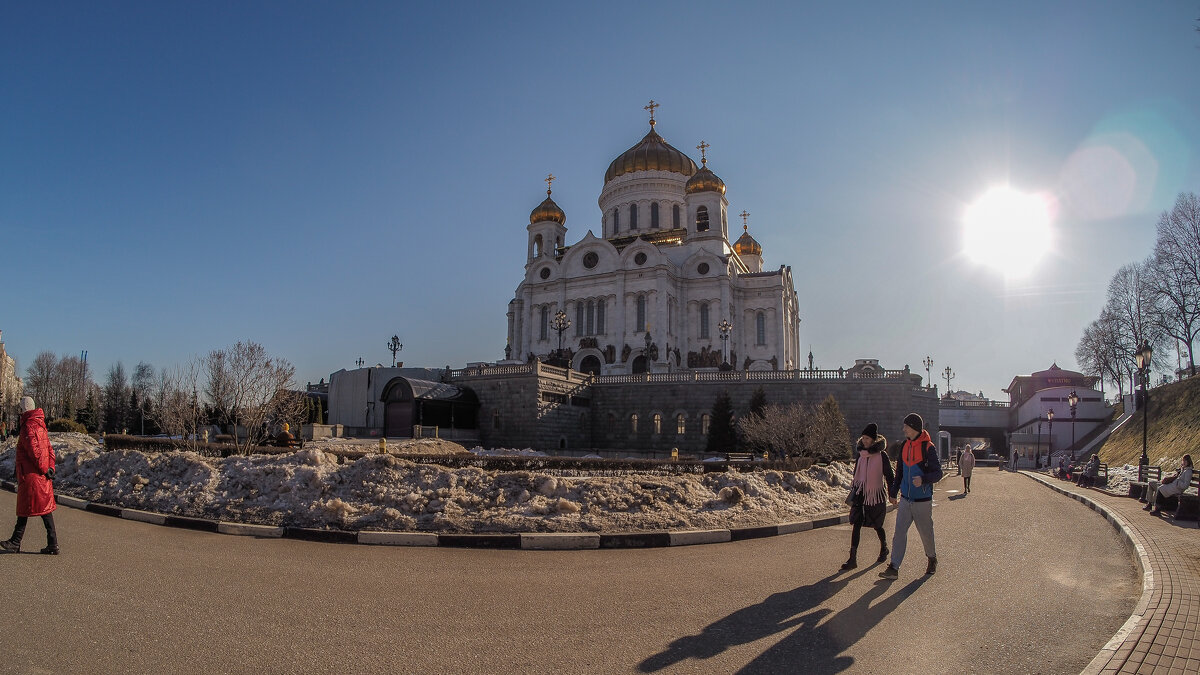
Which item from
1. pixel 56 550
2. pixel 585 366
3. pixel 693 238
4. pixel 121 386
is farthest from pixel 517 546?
pixel 121 386

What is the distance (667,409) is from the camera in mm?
37000

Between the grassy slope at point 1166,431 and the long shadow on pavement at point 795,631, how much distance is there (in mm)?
24884

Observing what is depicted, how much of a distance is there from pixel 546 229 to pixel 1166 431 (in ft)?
136

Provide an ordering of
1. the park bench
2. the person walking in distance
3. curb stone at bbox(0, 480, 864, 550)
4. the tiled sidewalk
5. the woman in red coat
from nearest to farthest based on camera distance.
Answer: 1. the tiled sidewalk
2. the woman in red coat
3. curb stone at bbox(0, 480, 864, 550)
4. the park bench
5. the person walking in distance

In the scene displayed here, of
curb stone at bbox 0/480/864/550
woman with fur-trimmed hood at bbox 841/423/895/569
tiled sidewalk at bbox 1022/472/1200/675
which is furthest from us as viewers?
curb stone at bbox 0/480/864/550

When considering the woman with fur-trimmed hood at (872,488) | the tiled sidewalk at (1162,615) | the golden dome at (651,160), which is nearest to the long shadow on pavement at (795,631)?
the woman with fur-trimmed hood at (872,488)

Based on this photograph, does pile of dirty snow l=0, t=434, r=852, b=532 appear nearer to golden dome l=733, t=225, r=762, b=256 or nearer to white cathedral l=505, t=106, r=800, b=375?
white cathedral l=505, t=106, r=800, b=375

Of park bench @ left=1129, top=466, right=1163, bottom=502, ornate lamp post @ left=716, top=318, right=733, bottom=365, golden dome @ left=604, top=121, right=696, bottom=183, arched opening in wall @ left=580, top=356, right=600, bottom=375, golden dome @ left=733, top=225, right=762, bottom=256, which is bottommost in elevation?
park bench @ left=1129, top=466, right=1163, bottom=502

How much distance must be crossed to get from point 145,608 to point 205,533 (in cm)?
446

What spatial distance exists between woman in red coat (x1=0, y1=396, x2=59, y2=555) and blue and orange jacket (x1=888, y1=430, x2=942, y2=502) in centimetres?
964

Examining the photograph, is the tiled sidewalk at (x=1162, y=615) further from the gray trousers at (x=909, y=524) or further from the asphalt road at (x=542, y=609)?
the gray trousers at (x=909, y=524)

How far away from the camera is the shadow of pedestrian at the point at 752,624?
466 centimetres

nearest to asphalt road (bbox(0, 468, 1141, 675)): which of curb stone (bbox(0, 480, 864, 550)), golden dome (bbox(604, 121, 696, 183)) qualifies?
curb stone (bbox(0, 480, 864, 550))

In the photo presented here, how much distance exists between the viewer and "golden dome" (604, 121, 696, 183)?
5516 cm
